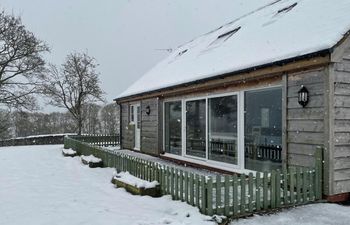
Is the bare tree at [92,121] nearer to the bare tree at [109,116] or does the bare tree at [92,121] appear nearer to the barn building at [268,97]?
the bare tree at [109,116]

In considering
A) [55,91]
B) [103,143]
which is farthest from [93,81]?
[103,143]

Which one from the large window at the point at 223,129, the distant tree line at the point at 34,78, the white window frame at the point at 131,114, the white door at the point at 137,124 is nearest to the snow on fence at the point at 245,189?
the large window at the point at 223,129

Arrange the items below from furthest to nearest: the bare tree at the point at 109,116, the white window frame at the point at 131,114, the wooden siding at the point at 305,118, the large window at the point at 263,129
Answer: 1. the bare tree at the point at 109,116
2. the white window frame at the point at 131,114
3. the large window at the point at 263,129
4. the wooden siding at the point at 305,118

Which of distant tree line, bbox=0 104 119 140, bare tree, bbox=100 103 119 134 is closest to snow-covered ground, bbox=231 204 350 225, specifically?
distant tree line, bbox=0 104 119 140

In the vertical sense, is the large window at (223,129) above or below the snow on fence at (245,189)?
above


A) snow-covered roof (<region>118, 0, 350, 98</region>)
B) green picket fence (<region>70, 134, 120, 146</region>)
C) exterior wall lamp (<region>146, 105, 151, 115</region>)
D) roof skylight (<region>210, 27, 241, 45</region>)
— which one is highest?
roof skylight (<region>210, 27, 241, 45</region>)

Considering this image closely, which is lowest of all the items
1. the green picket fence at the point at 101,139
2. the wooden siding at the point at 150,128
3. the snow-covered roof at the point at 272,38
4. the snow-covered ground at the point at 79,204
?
the snow-covered ground at the point at 79,204

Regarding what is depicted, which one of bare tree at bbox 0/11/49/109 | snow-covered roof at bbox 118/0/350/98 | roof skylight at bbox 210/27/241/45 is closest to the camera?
snow-covered roof at bbox 118/0/350/98

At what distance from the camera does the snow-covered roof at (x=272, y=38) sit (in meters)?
6.81

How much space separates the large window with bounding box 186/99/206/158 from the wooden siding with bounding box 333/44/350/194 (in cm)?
460

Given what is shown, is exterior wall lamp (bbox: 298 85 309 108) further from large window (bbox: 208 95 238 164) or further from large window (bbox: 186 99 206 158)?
large window (bbox: 186 99 206 158)

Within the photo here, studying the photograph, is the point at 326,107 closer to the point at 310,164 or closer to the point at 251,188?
the point at 310,164

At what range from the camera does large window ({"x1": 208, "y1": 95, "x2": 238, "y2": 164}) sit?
9148 mm

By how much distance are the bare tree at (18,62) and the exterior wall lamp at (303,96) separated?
21.7 meters
